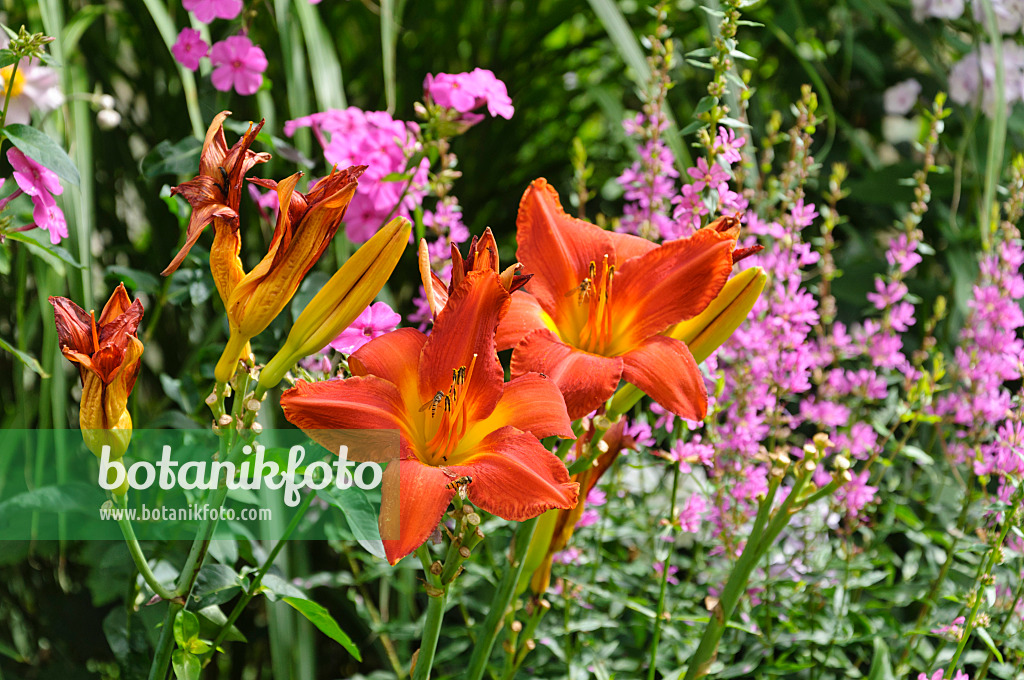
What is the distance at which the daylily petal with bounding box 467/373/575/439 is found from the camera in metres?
0.32

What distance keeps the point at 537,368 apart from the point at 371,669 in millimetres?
716

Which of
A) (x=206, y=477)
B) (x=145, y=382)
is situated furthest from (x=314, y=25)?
(x=145, y=382)

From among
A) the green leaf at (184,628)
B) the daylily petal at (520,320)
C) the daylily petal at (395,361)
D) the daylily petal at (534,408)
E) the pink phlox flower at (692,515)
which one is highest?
the daylily petal at (520,320)

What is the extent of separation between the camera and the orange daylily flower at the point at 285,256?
33cm

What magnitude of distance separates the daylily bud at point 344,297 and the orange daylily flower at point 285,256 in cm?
1

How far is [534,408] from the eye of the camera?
0.32 meters

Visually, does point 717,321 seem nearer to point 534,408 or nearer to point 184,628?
point 534,408

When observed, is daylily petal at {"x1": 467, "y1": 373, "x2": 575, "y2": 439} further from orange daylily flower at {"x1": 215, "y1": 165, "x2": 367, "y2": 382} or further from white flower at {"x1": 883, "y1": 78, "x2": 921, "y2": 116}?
white flower at {"x1": 883, "y1": 78, "x2": 921, "y2": 116}

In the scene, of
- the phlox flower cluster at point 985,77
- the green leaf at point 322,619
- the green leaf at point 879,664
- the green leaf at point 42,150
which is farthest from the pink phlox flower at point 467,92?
the phlox flower cluster at point 985,77

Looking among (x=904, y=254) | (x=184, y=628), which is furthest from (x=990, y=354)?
(x=184, y=628)

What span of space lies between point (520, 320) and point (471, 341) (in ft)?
0.18

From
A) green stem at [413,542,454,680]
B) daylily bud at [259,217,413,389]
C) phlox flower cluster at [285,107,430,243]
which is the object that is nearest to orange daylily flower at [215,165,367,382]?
daylily bud at [259,217,413,389]

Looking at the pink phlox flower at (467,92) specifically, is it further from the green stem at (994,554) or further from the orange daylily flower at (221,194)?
the green stem at (994,554)

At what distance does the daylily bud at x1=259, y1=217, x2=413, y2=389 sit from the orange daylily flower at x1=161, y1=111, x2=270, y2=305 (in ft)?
0.13
